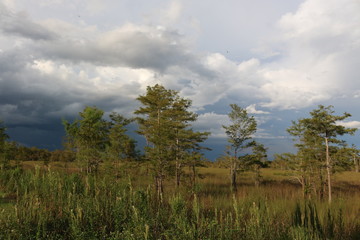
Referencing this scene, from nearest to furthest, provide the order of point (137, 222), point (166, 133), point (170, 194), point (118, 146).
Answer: point (137, 222), point (170, 194), point (166, 133), point (118, 146)

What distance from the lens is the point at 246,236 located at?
15.6 feet

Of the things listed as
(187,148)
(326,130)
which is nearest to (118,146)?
(187,148)

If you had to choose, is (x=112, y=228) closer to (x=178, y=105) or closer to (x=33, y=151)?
(x=178, y=105)

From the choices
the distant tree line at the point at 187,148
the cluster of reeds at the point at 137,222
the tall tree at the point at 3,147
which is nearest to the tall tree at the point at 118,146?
the distant tree line at the point at 187,148

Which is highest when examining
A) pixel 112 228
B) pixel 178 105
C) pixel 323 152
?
pixel 178 105

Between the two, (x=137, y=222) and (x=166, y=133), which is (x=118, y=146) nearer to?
(x=166, y=133)

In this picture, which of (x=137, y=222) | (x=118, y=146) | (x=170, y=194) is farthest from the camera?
(x=118, y=146)

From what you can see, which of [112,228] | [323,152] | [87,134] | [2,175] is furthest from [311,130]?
[2,175]

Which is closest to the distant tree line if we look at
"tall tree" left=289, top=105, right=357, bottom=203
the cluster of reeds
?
"tall tree" left=289, top=105, right=357, bottom=203

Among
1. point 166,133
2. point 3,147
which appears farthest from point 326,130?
point 3,147

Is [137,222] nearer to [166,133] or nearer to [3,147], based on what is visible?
[166,133]

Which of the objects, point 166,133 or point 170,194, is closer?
point 170,194

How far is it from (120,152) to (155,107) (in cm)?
829

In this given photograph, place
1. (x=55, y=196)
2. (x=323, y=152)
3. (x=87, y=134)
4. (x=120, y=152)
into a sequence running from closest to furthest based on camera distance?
(x=55, y=196) → (x=323, y=152) → (x=87, y=134) → (x=120, y=152)
